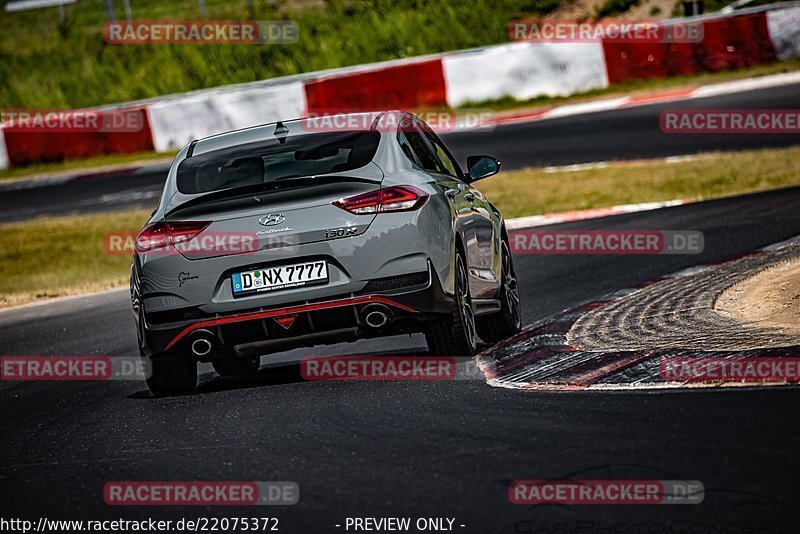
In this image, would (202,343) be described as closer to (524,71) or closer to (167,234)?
(167,234)

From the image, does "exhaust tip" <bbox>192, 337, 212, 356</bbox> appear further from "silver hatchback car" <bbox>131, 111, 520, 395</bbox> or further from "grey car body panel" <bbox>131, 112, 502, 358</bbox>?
"grey car body panel" <bbox>131, 112, 502, 358</bbox>

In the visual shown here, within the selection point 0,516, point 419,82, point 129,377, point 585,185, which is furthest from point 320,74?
point 0,516

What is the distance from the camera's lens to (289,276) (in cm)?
754

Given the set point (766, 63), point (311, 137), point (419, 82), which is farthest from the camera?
point (419, 82)

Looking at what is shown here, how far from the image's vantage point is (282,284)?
24.7 feet

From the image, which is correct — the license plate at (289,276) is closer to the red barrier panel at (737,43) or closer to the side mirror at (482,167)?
the side mirror at (482,167)

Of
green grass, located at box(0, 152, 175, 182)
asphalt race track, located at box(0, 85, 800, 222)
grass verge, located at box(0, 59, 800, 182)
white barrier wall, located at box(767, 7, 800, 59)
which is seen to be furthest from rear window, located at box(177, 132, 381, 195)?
green grass, located at box(0, 152, 175, 182)

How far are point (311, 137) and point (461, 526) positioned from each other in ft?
13.1

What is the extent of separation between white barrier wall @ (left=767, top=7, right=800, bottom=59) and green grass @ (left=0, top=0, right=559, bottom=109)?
870cm

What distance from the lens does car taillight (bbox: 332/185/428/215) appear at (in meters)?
7.56

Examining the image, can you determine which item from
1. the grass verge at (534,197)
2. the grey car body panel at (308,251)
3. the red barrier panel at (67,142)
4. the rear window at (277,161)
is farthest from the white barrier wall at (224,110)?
the grey car body panel at (308,251)

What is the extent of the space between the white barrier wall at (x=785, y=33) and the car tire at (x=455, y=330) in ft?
63.7

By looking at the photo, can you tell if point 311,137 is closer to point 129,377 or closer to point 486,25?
point 129,377

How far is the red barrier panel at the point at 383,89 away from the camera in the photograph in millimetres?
28047
